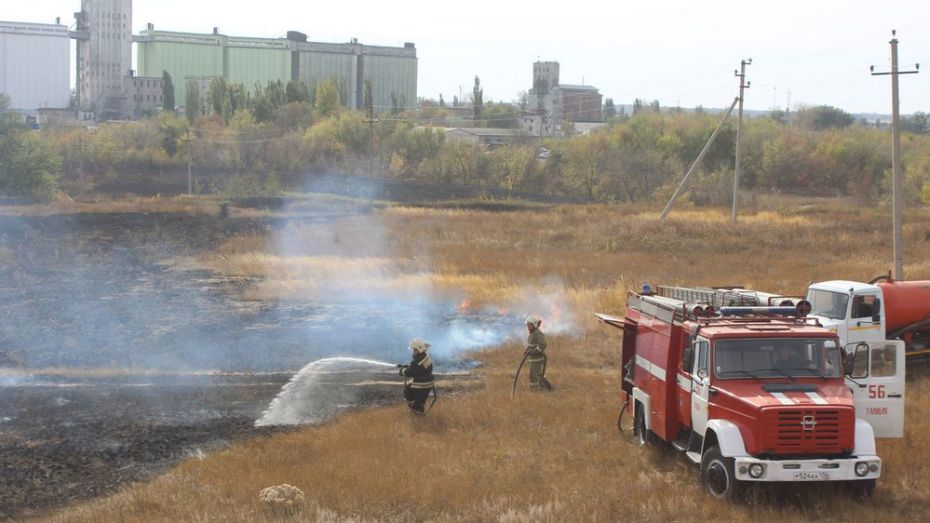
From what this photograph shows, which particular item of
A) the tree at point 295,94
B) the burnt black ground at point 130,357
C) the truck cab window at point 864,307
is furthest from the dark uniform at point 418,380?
the tree at point 295,94

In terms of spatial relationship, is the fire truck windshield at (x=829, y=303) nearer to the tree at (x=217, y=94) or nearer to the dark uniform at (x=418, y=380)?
the dark uniform at (x=418, y=380)

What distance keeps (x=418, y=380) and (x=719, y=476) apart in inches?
237

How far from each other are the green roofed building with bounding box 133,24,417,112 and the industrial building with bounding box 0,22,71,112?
14.8 m

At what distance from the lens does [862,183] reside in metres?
88.6

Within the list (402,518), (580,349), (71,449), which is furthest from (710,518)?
(580,349)

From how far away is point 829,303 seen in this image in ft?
62.0

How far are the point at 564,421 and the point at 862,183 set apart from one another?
82614 mm

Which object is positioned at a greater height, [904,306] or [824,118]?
[824,118]

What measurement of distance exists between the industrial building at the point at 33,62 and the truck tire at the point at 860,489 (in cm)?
18204

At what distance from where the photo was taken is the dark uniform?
50.0 feet

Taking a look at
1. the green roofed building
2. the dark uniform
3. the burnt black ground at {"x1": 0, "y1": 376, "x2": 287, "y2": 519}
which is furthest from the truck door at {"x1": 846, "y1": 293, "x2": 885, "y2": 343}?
the green roofed building

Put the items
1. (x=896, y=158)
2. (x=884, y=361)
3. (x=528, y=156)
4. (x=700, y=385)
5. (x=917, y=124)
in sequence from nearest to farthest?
(x=700, y=385)
(x=884, y=361)
(x=896, y=158)
(x=528, y=156)
(x=917, y=124)

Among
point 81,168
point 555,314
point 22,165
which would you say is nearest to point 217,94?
point 81,168

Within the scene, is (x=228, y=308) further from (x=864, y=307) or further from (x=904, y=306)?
(x=904, y=306)
